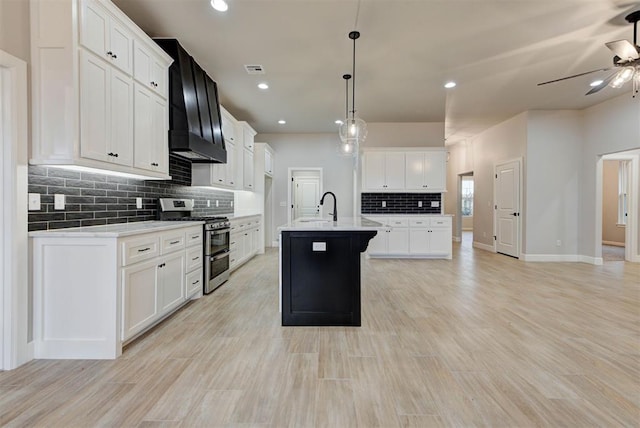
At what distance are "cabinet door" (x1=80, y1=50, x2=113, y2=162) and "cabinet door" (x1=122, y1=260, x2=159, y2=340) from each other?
36.1 inches

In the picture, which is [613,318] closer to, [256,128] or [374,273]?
[374,273]

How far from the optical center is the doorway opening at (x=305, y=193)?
7.82m

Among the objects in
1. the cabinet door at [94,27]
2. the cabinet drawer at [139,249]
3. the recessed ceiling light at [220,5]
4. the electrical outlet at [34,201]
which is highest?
the recessed ceiling light at [220,5]

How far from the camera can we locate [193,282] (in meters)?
3.34

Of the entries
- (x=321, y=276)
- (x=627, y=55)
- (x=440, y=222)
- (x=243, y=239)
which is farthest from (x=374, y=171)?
(x=321, y=276)

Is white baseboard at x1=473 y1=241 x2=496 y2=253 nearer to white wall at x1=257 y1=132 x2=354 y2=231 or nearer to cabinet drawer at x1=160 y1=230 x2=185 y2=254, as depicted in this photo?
white wall at x1=257 y1=132 x2=354 y2=231

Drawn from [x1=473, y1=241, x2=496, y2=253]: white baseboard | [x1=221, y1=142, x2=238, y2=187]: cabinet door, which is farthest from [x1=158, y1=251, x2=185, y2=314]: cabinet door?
[x1=473, y1=241, x2=496, y2=253]: white baseboard

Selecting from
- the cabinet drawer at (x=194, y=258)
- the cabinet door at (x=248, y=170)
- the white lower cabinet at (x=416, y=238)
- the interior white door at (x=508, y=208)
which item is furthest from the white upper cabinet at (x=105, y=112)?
the interior white door at (x=508, y=208)

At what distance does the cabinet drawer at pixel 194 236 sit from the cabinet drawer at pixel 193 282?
1.05ft

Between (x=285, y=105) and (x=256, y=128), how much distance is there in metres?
1.93

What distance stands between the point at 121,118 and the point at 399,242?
5076 mm

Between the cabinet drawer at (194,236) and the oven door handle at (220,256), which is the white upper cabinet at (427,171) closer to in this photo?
the oven door handle at (220,256)

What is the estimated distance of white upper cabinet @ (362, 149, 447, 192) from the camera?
639 centimetres

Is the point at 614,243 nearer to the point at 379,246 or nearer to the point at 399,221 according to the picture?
the point at 399,221
